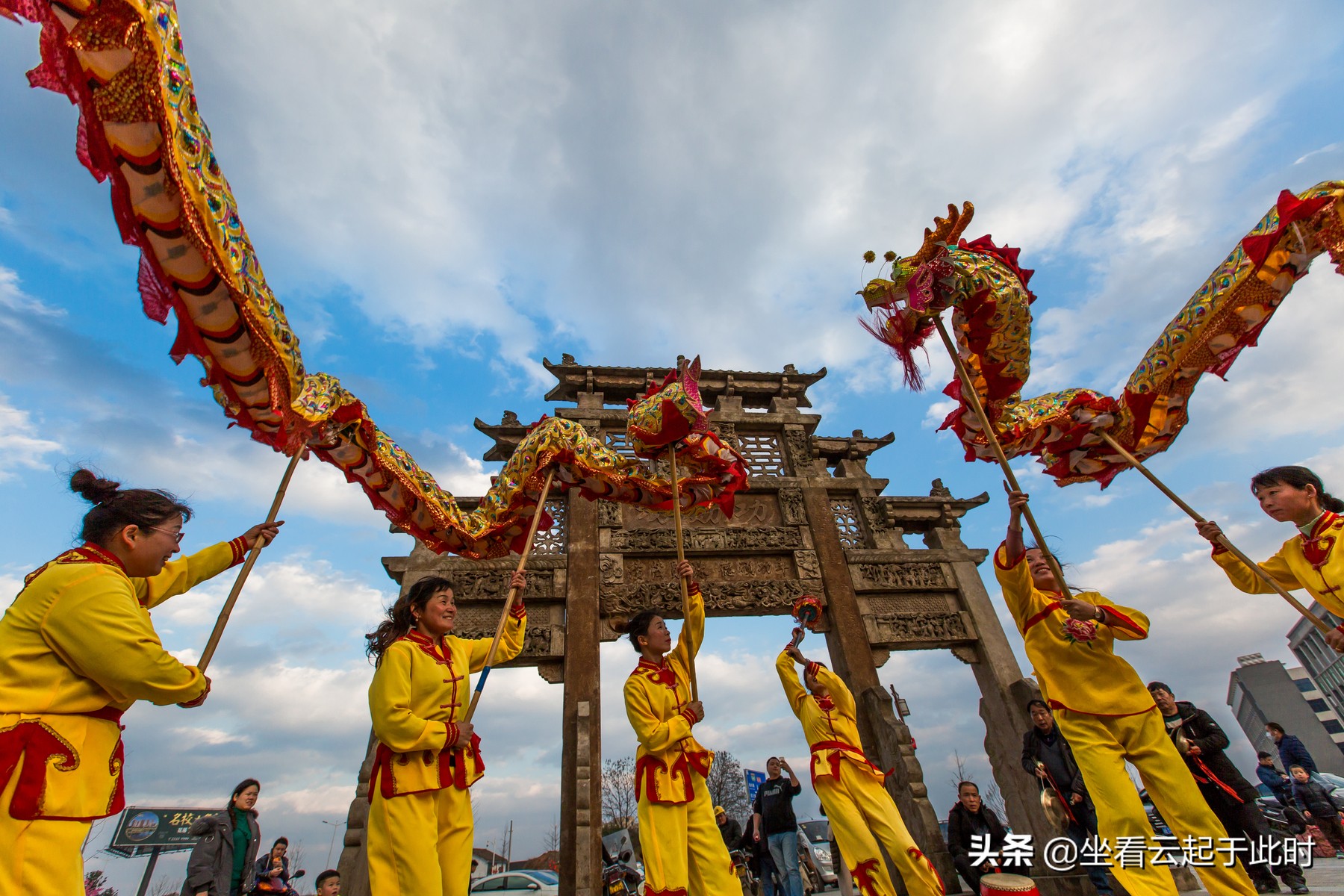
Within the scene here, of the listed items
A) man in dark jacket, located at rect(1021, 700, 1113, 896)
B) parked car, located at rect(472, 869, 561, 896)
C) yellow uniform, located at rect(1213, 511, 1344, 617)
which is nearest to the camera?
yellow uniform, located at rect(1213, 511, 1344, 617)

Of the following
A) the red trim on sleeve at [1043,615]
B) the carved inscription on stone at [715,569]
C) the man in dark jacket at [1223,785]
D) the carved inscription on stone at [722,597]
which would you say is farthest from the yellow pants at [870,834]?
the carved inscription on stone at [715,569]

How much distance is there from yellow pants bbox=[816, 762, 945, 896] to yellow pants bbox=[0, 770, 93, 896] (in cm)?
380

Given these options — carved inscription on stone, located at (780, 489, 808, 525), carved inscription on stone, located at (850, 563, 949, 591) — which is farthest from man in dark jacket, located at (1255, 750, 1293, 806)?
carved inscription on stone, located at (780, 489, 808, 525)

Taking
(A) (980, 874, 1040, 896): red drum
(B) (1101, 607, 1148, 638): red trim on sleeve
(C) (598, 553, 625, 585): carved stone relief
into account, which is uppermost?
(C) (598, 553, 625, 585): carved stone relief

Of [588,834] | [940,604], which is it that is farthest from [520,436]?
[940,604]

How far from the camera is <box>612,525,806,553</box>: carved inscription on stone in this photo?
8.15 metres

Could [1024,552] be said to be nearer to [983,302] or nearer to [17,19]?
[983,302]

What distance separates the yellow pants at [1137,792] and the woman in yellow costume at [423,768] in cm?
286

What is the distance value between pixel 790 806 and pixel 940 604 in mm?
4012

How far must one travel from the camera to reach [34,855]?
145cm

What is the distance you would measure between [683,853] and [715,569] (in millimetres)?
5262

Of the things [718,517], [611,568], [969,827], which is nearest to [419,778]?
[969,827]

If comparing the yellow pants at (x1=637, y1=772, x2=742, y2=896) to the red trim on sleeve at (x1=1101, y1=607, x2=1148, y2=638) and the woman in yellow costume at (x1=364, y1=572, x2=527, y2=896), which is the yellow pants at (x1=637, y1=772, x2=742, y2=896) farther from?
the red trim on sleeve at (x1=1101, y1=607, x2=1148, y2=638)

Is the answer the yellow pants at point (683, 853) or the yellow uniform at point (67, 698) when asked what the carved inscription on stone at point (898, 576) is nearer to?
the yellow pants at point (683, 853)
